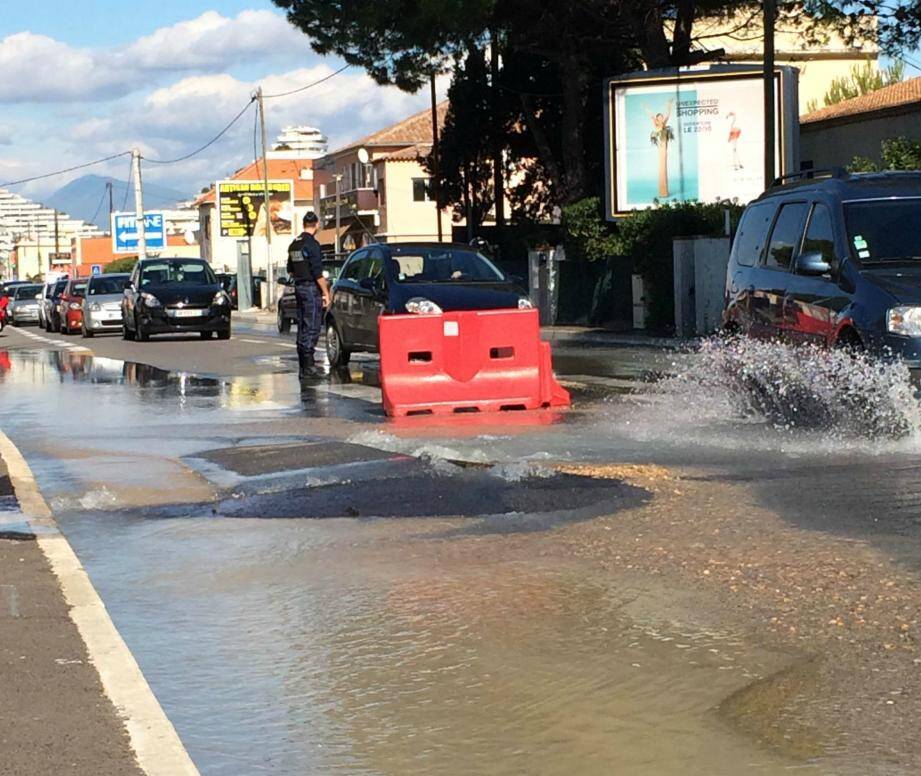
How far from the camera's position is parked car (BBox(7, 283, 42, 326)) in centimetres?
5949

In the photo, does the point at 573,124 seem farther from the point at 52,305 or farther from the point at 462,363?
the point at 462,363

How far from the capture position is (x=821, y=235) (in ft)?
41.7

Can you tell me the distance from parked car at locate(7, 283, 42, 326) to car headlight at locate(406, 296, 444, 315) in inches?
1652

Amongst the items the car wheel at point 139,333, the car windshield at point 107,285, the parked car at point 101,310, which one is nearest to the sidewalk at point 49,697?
the car wheel at point 139,333

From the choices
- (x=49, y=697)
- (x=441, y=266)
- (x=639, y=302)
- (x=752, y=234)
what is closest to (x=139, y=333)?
(x=639, y=302)

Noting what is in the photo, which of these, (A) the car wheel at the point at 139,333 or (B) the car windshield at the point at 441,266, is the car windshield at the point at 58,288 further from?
(B) the car windshield at the point at 441,266

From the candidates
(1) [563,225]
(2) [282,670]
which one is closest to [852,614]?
(2) [282,670]

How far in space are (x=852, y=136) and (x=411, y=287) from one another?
28802 millimetres

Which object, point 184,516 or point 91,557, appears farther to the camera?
point 184,516

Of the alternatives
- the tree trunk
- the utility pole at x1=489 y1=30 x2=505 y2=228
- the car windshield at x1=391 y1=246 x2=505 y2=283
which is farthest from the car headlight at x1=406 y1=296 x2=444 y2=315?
the utility pole at x1=489 y1=30 x2=505 y2=228

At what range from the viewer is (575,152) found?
3953cm

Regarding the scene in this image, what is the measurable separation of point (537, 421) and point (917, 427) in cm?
351

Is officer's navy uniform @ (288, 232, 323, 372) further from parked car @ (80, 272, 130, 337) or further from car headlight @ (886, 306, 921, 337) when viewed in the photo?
parked car @ (80, 272, 130, 337)

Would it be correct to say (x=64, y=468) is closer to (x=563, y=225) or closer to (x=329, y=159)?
(x=563, y=225)
